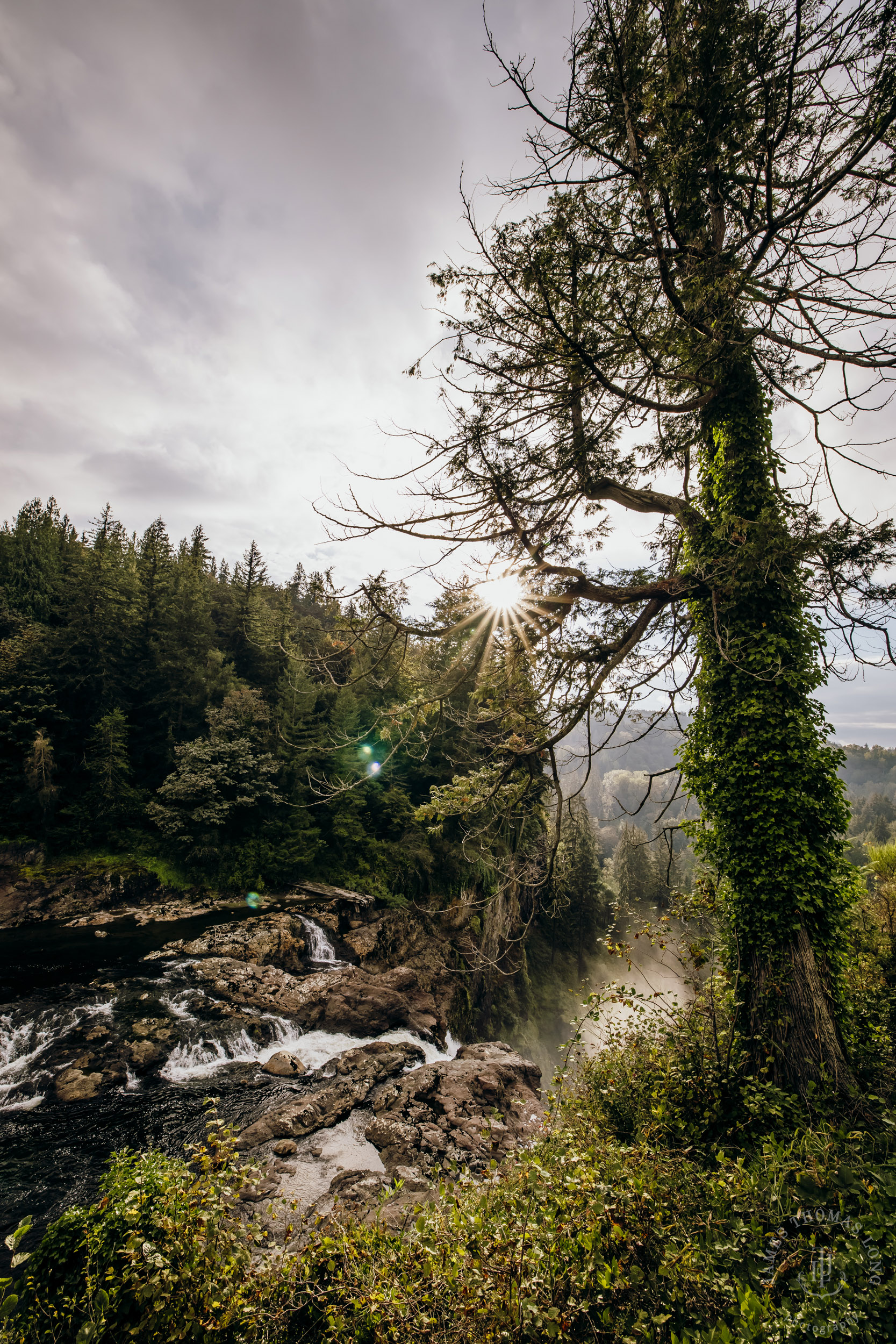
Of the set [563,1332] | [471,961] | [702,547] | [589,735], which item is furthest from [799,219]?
[471,961]

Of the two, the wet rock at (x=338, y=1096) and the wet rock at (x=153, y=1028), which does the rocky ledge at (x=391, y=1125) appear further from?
the wet rock at (x=153, y=1028)

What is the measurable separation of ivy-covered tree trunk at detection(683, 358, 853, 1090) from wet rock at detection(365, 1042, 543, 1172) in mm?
4802

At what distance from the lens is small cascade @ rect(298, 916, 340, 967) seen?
540 inches

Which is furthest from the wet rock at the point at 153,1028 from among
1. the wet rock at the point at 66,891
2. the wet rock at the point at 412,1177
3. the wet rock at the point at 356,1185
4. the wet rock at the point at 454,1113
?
the wet rock at the point at 66,891

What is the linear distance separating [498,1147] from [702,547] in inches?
396

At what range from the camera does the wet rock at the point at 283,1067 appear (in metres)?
9.16

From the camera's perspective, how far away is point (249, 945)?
12789 millimetres

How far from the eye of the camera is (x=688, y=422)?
5949mm

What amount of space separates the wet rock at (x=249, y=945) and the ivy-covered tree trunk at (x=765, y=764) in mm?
12016

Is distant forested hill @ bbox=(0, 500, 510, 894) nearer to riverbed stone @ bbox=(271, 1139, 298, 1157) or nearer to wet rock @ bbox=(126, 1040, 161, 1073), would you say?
wet rock @ bbox=(126, 1040, 161, 1073)

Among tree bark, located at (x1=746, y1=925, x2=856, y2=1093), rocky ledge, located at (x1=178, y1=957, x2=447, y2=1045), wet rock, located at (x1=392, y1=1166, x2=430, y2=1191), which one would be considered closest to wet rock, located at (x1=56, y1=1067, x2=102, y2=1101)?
rocky ledge, located at (x1=178, y1=957, x2=447, y2=1045)

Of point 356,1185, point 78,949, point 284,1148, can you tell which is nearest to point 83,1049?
point 284,1148

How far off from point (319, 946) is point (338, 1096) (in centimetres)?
575

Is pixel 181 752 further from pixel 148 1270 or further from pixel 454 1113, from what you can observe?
pixel 148 1270
